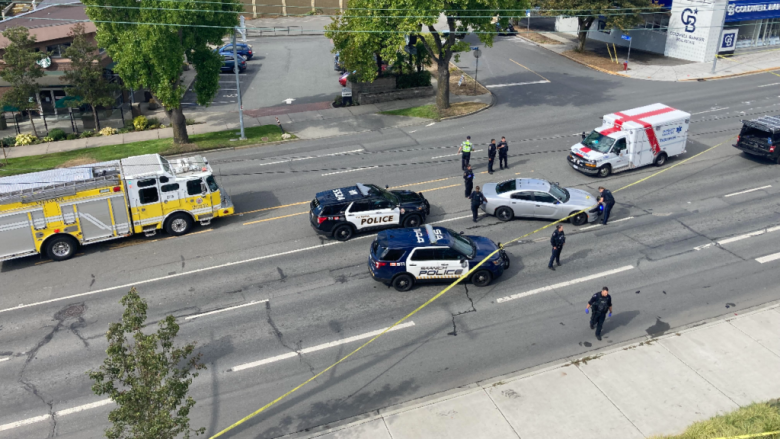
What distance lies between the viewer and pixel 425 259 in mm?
18500

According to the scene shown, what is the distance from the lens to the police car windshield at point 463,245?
18.8 meters

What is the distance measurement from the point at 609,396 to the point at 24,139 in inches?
1376

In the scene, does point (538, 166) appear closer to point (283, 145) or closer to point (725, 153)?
point (725, 153)

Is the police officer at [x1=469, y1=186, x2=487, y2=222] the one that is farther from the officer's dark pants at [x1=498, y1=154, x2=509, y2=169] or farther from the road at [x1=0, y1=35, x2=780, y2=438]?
the officer's dark pants at [x1=498, y1=154, x2=509, y2=169]

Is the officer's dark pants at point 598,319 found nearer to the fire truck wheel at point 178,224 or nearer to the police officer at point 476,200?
the police officer at point 476,200

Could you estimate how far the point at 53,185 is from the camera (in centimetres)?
2105

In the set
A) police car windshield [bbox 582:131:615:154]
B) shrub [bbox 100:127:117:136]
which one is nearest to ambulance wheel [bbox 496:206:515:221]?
police car windshield [bbox 582:131:615:154]

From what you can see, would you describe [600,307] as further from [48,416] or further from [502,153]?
[48,416]

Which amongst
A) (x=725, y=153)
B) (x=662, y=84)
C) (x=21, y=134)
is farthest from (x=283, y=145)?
(x=662, y=84)

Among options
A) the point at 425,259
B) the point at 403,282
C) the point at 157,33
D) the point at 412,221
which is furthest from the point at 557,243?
the point at 157,33

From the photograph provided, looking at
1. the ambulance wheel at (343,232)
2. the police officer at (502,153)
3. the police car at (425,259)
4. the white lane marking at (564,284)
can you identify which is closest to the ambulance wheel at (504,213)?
the police car at (425,259)

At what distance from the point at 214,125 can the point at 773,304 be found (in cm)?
3094

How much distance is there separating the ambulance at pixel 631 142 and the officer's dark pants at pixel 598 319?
38.8 feet

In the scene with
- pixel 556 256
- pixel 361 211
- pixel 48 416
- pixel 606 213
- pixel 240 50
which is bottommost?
pixel 48 416
